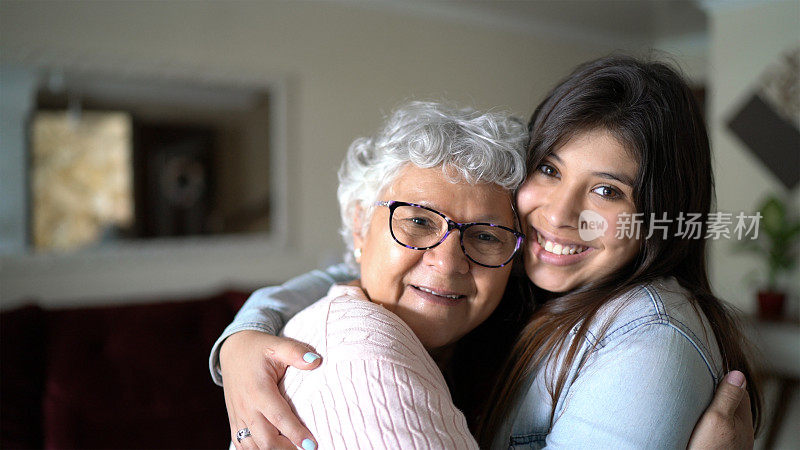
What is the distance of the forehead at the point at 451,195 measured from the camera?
102 centimetres

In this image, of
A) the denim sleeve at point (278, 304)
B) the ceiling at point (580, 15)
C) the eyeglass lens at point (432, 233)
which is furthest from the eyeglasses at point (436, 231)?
the ceiling at point (580, 15)

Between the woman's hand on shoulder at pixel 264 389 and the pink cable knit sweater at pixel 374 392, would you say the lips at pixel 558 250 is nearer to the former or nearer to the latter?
the pink cable knit sweater at pixel 374 392

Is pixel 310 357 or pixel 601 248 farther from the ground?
pixel 601 248

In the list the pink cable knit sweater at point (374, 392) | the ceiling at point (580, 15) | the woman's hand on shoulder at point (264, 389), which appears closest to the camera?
the pink cable knit sweater at point (374, 392)

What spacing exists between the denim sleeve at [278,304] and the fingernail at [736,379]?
31.3 inches

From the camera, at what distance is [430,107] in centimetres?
115

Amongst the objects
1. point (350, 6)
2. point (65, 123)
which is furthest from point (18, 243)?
point (350, 6)

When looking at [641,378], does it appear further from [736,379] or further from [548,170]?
[548,170]

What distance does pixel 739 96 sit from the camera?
14.2 feet

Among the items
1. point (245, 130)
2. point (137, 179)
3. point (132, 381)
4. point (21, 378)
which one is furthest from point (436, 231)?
point (245, 130)

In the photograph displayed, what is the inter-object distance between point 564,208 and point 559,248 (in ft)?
0.28

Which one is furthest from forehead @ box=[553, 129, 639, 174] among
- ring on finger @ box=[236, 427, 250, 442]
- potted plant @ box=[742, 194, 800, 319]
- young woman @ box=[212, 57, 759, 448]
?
potted plant @ box=[742, 194, 800, 319]

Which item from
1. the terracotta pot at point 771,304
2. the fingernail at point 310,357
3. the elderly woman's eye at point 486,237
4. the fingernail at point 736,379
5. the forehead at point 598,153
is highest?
the forehead at point 598,153

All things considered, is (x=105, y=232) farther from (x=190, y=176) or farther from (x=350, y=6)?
(x=350, y=6)
